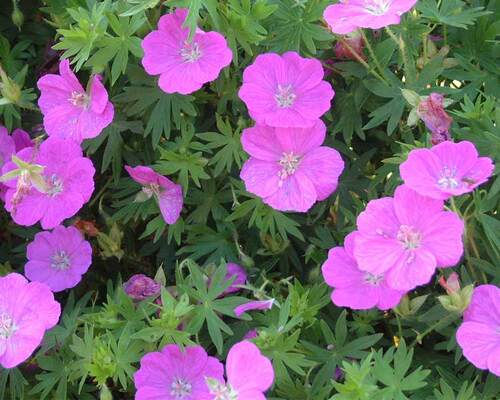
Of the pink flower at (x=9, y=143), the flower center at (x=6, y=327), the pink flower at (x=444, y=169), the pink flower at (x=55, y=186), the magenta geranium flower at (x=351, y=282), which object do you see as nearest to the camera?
the pink flower at (x=444, y=169)

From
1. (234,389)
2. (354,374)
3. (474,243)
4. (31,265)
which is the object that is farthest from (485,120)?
(31,265)

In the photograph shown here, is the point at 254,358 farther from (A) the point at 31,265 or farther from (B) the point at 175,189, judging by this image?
(A) the point at 31,265

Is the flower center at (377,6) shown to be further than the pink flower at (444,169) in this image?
Yes

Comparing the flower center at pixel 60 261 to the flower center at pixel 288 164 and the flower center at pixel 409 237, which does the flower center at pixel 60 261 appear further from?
the flower center at pixel 409 237

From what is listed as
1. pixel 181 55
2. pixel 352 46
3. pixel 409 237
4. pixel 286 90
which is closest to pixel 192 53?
pixel 181 55

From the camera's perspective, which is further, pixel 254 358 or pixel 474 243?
pixel 474 243

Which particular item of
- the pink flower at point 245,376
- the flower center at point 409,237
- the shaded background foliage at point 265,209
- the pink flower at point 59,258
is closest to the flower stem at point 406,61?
the shaded background foliage at point 265,209
